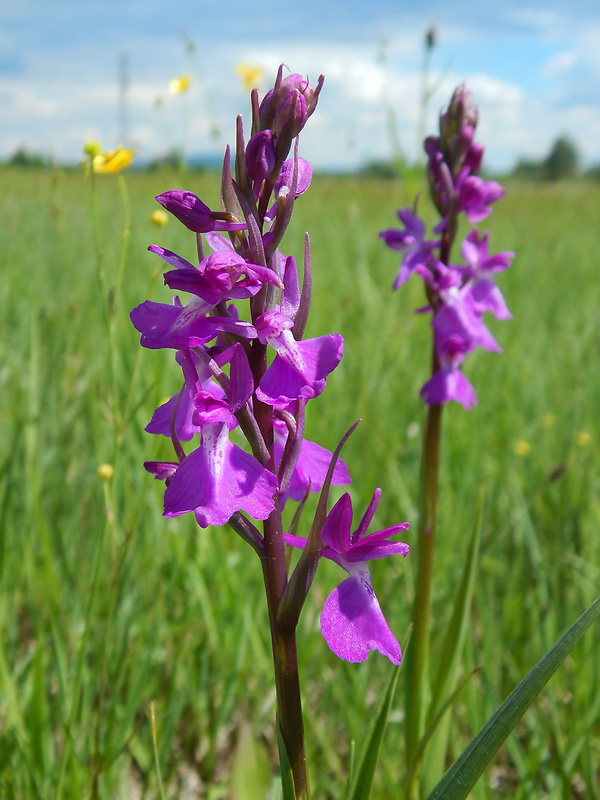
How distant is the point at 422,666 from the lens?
1.14 meters

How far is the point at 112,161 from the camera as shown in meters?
1.44

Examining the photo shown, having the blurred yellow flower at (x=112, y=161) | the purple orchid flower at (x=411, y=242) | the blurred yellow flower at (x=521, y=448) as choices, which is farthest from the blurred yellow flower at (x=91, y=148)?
the blurred yellow flower at (x=521, y=448)

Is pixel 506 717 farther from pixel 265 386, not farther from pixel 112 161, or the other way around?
pixel 112 161

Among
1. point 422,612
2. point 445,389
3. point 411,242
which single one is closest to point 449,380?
point 445,389

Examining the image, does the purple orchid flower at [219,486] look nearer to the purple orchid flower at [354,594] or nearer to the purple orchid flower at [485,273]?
the purple orchid flower at [354,594]

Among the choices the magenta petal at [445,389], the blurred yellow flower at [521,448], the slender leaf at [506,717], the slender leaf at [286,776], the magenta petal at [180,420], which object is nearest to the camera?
the slender leaf at [506,717]

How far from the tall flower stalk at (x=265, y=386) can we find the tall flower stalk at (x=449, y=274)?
0.51m

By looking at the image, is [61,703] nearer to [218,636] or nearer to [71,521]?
[218,636]

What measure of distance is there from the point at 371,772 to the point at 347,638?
0.16 meters

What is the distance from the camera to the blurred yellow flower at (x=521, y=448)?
2.33 m

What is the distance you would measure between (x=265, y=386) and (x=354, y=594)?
247 mm

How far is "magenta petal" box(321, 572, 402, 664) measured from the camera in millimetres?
699

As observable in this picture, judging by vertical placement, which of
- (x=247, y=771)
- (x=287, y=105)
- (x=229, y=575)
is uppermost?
(x=287, y=105)

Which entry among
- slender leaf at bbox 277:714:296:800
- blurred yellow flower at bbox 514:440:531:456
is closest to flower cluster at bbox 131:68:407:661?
slender leaf at bbox 277:714:296:800
